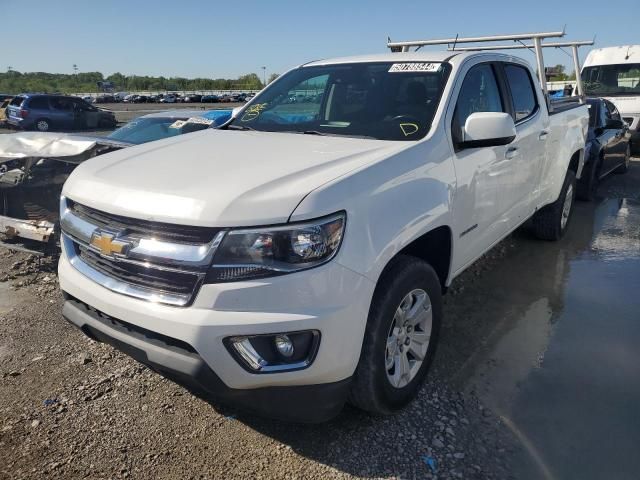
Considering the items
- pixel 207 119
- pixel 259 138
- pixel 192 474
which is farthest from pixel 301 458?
pixel 207 119

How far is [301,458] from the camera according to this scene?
2.42 meters

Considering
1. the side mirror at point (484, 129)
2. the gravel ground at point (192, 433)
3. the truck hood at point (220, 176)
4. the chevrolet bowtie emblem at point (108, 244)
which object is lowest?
the gravel ground at point (192, 433)

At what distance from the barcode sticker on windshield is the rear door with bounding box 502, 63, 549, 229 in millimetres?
853

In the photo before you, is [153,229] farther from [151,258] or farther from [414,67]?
[414,67]

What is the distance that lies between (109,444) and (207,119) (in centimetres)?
422

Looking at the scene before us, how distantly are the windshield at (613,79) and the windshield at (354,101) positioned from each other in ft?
39.1

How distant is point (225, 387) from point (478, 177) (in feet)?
6.60

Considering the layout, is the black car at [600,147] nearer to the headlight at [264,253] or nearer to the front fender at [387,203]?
the front fender at [387,203]

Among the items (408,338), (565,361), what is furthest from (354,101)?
(565,361)

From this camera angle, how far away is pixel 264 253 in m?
1.98

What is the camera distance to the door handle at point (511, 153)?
355 cm

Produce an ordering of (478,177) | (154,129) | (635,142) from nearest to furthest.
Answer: (478,177), (154,129), (635,142)

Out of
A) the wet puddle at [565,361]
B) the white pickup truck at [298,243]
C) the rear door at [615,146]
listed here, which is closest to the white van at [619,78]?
the rear door at [615,146]

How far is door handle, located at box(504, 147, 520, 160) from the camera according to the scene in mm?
3554
